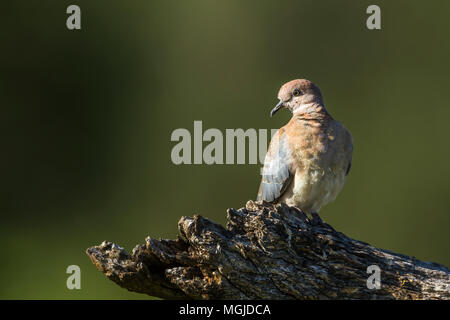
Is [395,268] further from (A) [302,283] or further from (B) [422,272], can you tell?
(A) [302,283]

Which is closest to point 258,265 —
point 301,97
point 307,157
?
point 307,157

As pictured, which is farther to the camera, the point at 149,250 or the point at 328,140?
the point at 328,140

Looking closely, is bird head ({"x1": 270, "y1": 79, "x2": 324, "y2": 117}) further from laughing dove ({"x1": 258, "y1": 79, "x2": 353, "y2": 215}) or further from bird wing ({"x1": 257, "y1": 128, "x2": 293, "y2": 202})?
bird wing ({"x1": 257, "y1": 128, "x2": 293, "y2": 202})

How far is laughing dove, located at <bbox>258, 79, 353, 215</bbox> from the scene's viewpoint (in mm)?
5789

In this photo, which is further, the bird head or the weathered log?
the bird head

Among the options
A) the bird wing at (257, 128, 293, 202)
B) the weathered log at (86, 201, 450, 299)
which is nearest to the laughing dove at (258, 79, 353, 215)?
the bird wing at (257, 128, 293, 202)

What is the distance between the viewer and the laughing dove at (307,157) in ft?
19.0

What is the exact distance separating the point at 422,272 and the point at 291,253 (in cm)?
100

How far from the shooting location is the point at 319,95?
20.4 feet

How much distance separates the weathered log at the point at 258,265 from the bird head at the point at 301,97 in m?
1.96

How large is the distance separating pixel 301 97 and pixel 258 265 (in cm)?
255

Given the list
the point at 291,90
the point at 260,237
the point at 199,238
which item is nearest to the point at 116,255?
the point at 199,238

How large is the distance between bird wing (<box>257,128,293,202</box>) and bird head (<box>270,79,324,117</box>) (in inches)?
11.9

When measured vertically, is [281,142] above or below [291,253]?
above
